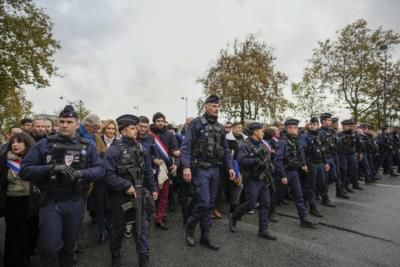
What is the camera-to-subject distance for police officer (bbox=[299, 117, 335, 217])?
19.5ft

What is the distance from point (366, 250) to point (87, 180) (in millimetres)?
4142

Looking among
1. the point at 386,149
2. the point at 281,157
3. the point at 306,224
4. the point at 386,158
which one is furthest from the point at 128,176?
the point at 386,158

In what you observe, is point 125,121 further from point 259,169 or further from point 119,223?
point 259,169

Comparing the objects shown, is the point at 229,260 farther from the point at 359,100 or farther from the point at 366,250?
the point at 359,100

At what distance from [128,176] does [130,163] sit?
0.55 ft

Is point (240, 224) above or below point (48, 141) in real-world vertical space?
below

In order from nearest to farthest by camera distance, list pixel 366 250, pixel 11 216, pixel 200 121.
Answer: pixel 11 216
pixel 366 250
pixel 200 121

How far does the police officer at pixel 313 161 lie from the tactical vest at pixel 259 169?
1664 mm

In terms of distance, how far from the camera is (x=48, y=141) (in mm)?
2939

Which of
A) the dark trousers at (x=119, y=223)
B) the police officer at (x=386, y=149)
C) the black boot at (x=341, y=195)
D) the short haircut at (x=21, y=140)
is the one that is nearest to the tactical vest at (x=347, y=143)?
the black boot at (x=341, y=195)

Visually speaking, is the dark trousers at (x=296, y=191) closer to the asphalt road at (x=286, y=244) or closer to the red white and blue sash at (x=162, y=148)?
the asphalt road at (x=286, y=244)

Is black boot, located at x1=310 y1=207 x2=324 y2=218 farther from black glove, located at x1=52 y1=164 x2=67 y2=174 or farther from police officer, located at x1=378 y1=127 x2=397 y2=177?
police officer, located at x1=378 y1=127 x2=397 y2=177

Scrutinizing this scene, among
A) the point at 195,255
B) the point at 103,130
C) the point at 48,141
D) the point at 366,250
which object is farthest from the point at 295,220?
the point at 48,141

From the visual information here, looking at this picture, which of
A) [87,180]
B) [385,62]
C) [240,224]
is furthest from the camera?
[385,62]
